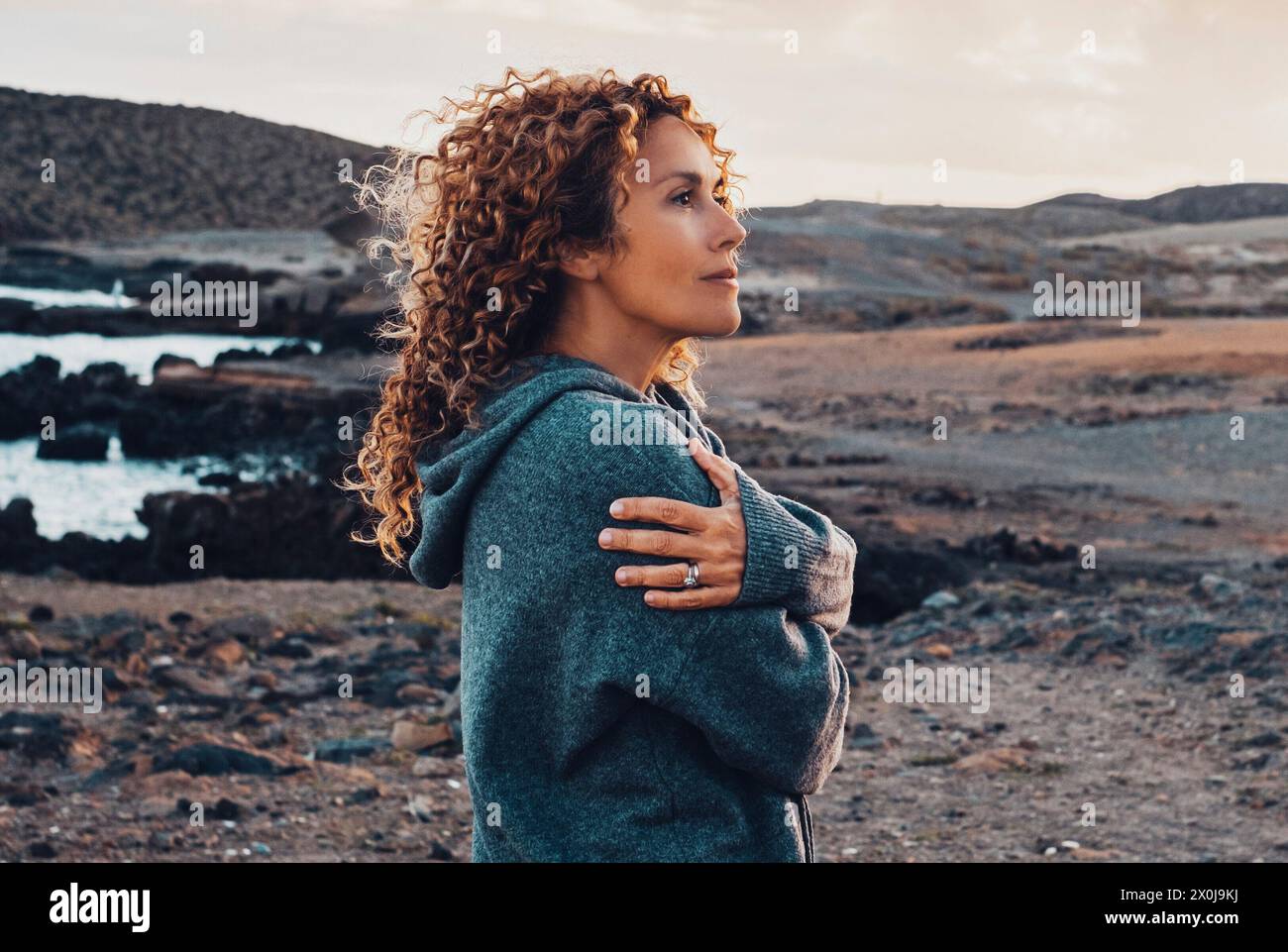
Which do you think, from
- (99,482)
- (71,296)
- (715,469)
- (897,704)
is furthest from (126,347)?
(715,469)

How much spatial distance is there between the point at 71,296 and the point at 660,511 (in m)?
40.4

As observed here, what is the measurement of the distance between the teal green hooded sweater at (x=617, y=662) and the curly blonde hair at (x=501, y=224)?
0.12 metres

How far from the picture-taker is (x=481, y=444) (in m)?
1.84

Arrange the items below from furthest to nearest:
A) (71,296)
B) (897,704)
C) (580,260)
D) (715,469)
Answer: (71,296) < (897,704) < (580,260) < (715,469)

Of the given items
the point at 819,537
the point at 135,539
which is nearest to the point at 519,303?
the point at 819,537

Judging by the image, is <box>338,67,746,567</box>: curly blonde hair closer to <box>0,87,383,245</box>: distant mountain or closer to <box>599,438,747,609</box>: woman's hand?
<box>599,438,747,609</box>: woman's hand

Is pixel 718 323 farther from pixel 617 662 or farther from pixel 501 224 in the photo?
pixel 617 662

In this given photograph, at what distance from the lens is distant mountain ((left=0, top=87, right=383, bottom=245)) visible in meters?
53.0

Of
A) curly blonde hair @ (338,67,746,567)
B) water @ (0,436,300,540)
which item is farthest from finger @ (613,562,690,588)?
water @ (0,436,300,540)

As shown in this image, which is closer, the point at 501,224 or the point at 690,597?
the point at 690,597

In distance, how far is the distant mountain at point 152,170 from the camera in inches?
2085

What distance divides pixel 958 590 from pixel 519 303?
7.39 meters

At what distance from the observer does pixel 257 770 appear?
595 cm

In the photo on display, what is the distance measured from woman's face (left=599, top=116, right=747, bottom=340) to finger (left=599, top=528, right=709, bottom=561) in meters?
0.31
